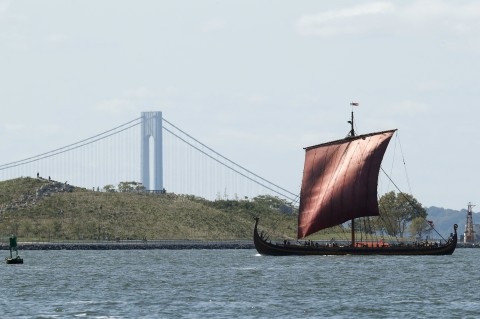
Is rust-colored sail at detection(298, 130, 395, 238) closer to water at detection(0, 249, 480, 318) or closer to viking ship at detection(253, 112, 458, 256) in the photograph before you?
viking ship at detection(253, 112, 458, 256)

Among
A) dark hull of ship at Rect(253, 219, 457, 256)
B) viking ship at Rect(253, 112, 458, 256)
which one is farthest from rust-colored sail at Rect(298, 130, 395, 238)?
dark hull of ship at Rect(253, 219, 457, 256)

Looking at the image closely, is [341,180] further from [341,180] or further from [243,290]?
[243,290]

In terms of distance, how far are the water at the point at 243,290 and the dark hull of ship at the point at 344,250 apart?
1688 centimetres

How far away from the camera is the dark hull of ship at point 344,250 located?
15088 centimetres

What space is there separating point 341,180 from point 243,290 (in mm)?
54506

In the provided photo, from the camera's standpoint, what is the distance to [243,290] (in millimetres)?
90438

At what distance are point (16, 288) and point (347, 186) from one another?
186ft

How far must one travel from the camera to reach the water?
75812 millimetres

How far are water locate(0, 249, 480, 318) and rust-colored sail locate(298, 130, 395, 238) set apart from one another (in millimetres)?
11953

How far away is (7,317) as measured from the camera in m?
72.1

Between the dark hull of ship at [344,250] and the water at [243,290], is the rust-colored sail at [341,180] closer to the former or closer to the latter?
the dark hull of ship at [344,250]

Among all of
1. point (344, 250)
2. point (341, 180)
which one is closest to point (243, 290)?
point (341, 180)

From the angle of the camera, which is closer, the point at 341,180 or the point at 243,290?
the point at 243,290

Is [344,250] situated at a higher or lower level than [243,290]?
higher
